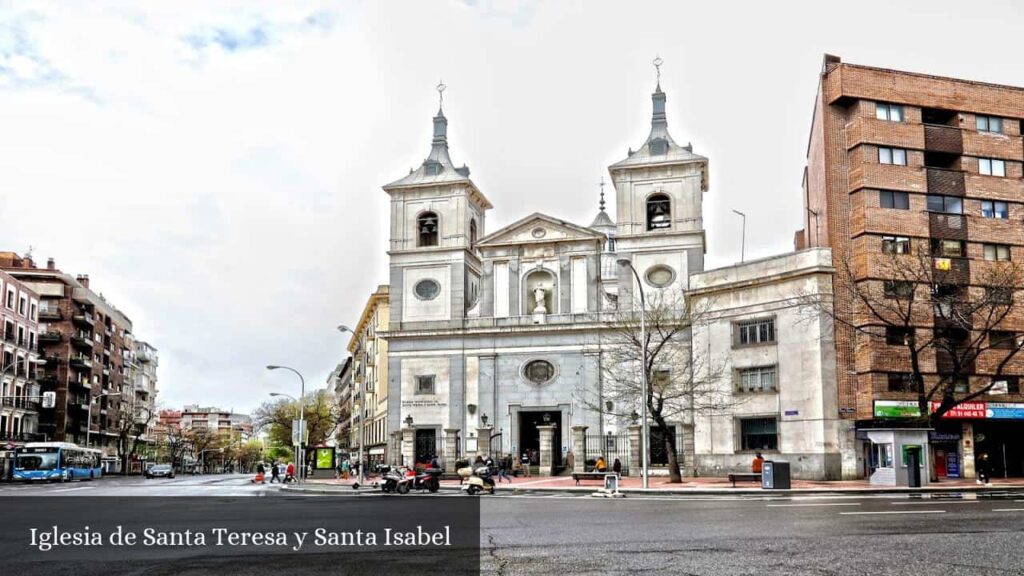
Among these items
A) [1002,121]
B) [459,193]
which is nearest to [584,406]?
[459,193]

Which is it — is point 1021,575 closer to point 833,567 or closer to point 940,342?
point 833,567

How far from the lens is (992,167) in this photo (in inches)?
1816

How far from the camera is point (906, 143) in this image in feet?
148

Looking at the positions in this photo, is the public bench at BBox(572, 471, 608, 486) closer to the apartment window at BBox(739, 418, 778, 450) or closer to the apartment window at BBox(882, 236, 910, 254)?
the apartment window at BBox(739, 418, 778, 450)

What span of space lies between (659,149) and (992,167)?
1939cm

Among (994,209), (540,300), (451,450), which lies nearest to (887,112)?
(994,209)

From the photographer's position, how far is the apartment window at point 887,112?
1783 inches

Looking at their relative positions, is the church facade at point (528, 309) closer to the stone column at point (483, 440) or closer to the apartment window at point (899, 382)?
the stone column at point (483, 440)

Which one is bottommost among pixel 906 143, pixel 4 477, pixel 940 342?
pixel 4 477

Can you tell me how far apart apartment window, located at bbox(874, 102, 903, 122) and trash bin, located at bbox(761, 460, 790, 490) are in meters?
19.3

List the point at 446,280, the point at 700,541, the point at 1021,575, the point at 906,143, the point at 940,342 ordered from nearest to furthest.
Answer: the point at 1021,575 < the point at 700,541 < the point at 940,342 < the point at 906,143 < the point at 446,280

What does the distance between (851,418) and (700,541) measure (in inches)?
1206

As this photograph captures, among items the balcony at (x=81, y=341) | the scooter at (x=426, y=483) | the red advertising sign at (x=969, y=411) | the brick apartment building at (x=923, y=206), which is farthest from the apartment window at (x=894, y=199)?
the balcony at (x=81, y=341)

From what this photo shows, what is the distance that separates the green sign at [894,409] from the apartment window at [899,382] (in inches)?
22.4
